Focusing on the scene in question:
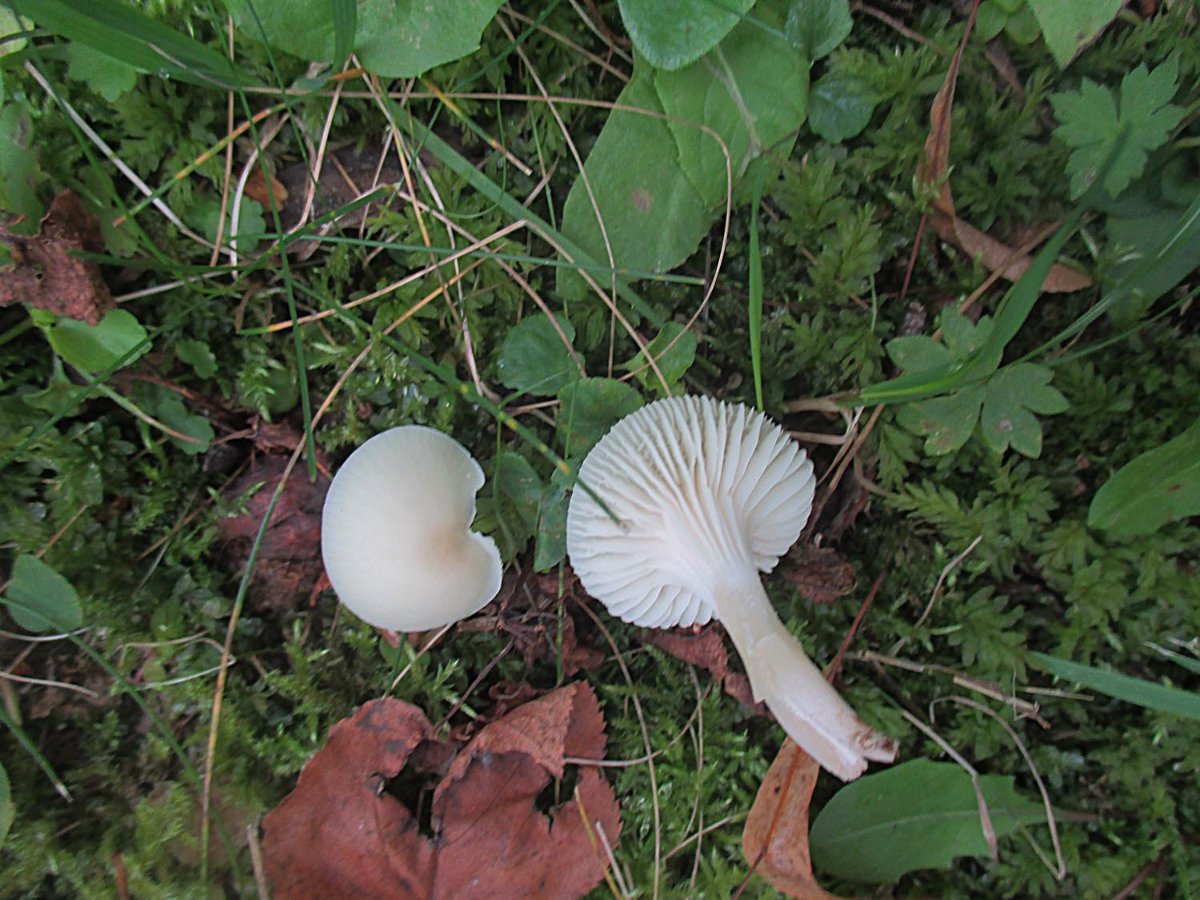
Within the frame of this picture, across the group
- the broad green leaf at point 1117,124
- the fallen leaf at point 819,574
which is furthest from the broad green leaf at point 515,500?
the broad green leaf at point 1117,124

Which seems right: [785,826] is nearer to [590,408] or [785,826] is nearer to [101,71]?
[590,408]

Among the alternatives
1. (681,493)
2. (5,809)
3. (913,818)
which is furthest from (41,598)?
(913,818)

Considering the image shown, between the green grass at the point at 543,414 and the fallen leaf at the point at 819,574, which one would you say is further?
the fallen leaf at the point at 819,574

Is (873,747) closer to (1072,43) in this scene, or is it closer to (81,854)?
(1072,43)

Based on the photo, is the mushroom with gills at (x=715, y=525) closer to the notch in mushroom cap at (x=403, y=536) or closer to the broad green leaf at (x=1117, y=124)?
the notch in mushroom cap at (x=403, y=536)

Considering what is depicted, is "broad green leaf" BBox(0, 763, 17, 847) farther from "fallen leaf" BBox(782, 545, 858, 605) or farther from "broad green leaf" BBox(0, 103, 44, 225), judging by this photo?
A: "fallen leaf" BBox(782, 545, 858, 605)

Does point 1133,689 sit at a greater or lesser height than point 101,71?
lesser

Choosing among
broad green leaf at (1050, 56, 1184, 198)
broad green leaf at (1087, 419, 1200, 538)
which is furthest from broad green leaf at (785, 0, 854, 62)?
broad green leaf at (1087, 419, 1200, 538)
